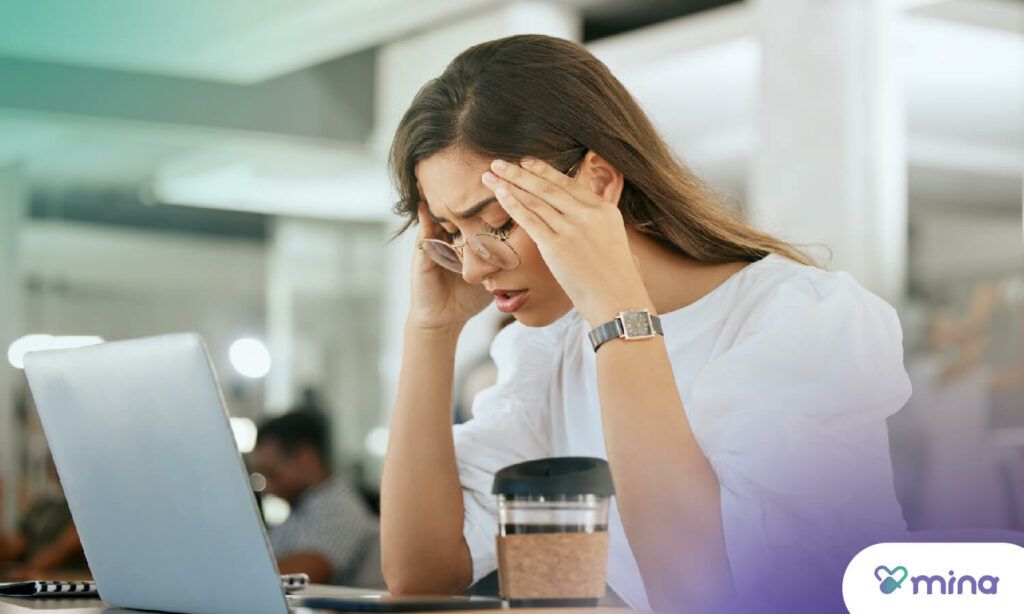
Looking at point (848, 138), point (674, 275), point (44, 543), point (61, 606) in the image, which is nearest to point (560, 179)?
point (674, 275)

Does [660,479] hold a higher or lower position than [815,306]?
lower

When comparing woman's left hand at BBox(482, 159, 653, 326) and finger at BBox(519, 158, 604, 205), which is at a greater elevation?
finger at BBox(519, 158, 604, 205)

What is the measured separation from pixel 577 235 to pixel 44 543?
9.51 feet

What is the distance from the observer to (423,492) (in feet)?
4.03

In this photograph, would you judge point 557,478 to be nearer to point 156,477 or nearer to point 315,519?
point 156,477

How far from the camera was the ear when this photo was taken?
1152 mm

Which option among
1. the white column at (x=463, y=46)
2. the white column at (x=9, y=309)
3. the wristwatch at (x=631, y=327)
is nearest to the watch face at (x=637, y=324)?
the wristwatch at (x=631, y=327)

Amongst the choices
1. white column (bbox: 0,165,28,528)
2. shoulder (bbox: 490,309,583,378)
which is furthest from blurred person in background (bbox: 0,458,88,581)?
shoulder (bbox: 490,309,583,378)

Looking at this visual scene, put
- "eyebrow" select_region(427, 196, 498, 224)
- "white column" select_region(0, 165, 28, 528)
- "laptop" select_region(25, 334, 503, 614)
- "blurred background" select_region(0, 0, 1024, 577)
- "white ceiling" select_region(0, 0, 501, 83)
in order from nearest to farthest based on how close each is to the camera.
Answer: "laptop" select_region(25, 334, 503, 614)
"eyebrow" select_region(427, 196, 498, 224)
"blurred background" select_region(0, 0, 1024, 577)
"white ceiling" select_region(0, 0, 501, 83)
"white column" select_region(0, 165, 28, 528)

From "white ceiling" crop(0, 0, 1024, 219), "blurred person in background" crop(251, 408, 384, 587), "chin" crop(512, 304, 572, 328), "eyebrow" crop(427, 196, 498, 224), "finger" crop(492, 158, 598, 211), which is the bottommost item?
"blurred person in background" crop(251, 408, 384, 587)

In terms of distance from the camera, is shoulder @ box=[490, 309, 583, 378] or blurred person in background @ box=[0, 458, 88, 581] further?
blurred person in background @ box=[0, 458, 88, 581]

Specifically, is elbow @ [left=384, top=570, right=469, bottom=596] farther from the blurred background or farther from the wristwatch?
the blurred background

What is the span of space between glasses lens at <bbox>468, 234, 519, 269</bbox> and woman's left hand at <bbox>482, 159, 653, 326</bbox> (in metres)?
0.06

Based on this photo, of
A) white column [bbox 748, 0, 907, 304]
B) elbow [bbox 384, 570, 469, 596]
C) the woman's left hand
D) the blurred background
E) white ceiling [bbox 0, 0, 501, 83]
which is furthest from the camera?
white ceiling [bbox 0, 0, 501, 83]
